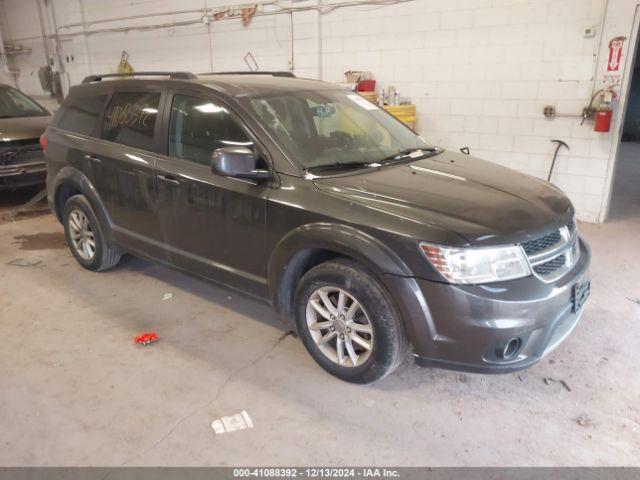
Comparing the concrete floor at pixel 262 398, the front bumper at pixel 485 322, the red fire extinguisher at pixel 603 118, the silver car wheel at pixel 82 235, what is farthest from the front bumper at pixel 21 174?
the red fire extinguisher at pixel 603 118

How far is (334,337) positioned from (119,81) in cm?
251

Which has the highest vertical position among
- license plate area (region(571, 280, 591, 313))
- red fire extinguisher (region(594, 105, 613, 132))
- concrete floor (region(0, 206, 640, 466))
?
red fire extinguisher (region(594, 105, 613, 132))

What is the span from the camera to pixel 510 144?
18.7 ft

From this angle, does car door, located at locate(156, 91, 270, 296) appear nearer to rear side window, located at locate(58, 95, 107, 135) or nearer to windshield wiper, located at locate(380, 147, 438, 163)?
windshield wiper, located at locate(380, 147, 438, 163)

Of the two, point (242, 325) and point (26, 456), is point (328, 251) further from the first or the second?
point (26, 456)

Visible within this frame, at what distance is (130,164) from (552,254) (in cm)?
269

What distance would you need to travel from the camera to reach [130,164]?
3.39m

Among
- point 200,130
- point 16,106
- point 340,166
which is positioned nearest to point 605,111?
point 340,166

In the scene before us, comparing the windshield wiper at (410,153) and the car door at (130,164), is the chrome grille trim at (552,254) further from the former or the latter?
the car door at (130,164)

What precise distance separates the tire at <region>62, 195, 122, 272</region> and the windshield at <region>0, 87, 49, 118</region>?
3.44m

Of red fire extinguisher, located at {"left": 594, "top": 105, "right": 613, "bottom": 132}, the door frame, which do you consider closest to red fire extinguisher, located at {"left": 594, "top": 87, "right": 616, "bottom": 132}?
red fire extinguisher, located at {"left": 594, "top": 105, "right": 613, "bottom": 132}

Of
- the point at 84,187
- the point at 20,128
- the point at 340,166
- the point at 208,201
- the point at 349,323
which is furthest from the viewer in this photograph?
the point at 20,128

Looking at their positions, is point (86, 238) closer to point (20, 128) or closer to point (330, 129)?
point (330, 129)

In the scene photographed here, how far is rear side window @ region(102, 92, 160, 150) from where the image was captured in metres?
3.31
